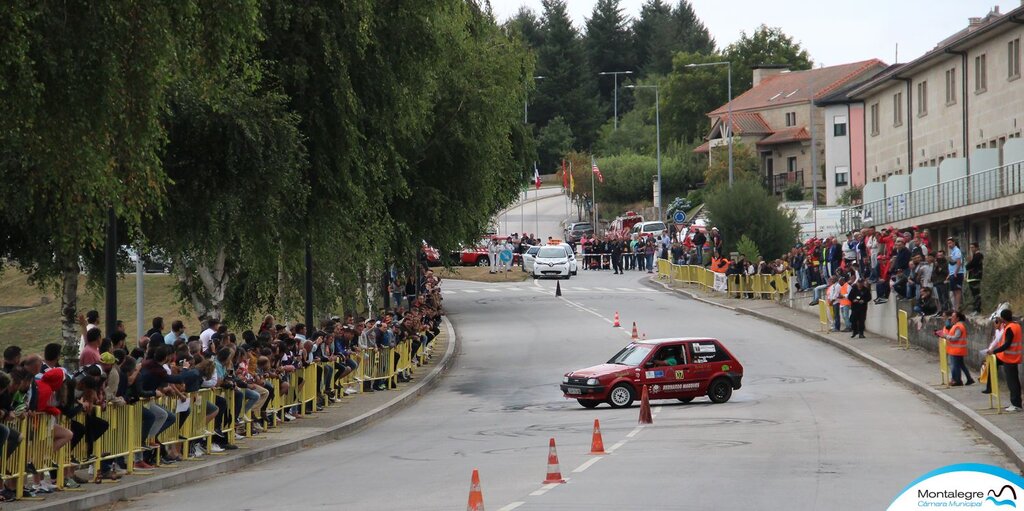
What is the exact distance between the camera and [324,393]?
28438 mm

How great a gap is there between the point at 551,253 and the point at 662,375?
45791 millimetres

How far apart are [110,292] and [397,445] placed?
5.42 meters

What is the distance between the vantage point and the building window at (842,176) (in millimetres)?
96812

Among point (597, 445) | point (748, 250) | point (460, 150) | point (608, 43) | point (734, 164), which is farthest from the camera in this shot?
point (608, 43)

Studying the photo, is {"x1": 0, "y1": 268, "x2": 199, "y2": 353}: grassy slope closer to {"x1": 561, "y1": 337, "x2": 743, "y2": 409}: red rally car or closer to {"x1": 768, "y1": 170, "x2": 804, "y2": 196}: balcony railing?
{"x1": 561, "y1": 337, "x2": 743, "y2": 409}: red rally car

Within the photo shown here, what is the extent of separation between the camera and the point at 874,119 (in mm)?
69062

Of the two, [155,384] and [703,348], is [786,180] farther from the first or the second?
[155,384]

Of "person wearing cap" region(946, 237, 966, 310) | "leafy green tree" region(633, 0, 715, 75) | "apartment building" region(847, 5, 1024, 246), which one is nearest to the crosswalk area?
"apartment building" region(847, 5, 1024, 246)

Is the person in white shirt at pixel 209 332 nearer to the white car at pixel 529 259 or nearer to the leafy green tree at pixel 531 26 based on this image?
the white car at pixel 529 259

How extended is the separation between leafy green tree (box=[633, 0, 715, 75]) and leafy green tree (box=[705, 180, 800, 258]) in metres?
97.3

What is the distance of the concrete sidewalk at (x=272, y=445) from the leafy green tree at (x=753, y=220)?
32.4 meters

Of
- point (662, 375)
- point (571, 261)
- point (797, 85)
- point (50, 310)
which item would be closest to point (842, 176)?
point (797, 85)

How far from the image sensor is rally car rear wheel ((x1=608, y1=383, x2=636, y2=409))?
95.0ft

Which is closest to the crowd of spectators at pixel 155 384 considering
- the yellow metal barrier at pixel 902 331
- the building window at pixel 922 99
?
the yellow metal barrier at pixel 902 331
